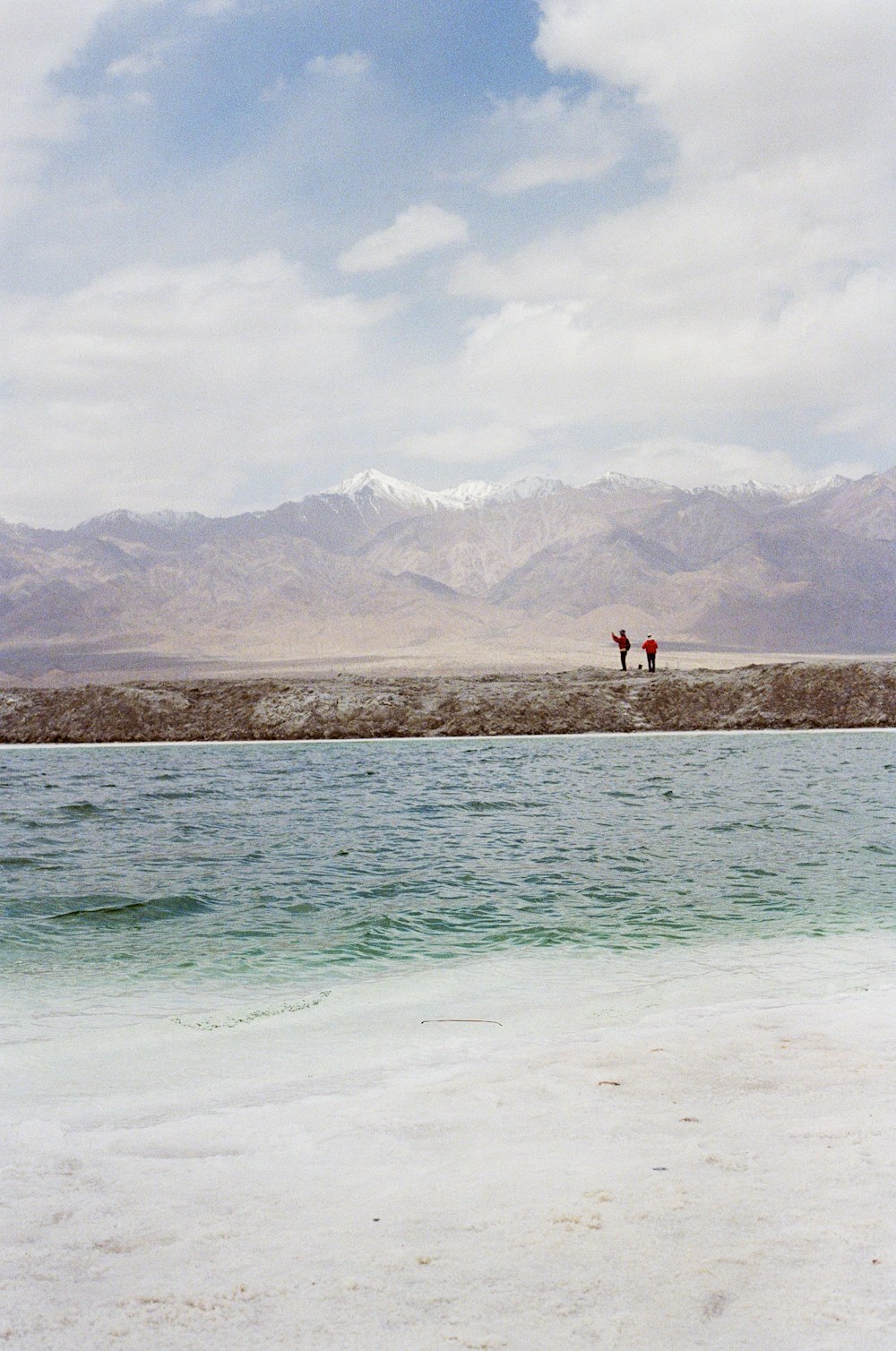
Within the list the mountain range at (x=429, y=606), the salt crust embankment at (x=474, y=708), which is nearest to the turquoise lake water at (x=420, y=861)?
the salt crust embankment at (x=474, y=708)

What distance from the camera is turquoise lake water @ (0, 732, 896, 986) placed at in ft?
28.8

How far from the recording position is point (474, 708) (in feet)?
111

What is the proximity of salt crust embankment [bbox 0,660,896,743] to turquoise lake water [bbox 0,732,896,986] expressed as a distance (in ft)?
27.7

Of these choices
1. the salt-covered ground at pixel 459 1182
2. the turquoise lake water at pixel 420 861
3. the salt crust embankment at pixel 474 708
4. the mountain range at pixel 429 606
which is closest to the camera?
the salt-covered ground at pixel 459 1182

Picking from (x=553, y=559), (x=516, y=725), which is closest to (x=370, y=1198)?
(x=516, y=725)

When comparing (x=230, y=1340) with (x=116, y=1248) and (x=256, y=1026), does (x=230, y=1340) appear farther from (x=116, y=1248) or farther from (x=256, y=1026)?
(x=256, y=1026)

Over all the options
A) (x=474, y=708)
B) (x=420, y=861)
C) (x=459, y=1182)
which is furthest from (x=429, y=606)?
(x=459, y=1182)

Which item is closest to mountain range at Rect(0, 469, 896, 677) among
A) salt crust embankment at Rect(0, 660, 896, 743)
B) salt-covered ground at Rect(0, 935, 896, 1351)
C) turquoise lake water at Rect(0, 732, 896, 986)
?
salt crust embankment at Rect(0, 660, 896, 743)

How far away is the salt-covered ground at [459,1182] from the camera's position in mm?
2924

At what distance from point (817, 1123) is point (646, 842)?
9.63 metres

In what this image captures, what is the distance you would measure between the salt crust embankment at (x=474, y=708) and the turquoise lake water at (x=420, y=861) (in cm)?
845

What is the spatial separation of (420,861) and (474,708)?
→ 21.2 meters

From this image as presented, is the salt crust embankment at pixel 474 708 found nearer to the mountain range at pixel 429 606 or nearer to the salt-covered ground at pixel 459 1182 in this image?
the salt-covered ground at pixel 459 1182

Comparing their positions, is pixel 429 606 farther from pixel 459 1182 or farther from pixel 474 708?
pixel 459 1182
